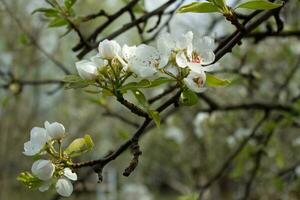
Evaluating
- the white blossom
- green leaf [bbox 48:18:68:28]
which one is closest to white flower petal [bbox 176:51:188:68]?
green leaf [bbox 48:18:68:28]

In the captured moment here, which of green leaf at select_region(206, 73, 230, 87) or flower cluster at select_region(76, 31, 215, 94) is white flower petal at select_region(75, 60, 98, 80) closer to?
flower cluster at select_region(76, 31, 215, 94)

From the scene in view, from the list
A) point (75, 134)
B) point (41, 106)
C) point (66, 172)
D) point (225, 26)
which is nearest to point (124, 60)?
point (66, 172)

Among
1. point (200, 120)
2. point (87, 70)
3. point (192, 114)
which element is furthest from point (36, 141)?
point (192, 114)

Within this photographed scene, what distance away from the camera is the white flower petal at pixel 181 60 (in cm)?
85

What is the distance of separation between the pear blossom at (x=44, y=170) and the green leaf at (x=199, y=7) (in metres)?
0.36

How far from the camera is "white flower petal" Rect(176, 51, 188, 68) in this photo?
0.85 m

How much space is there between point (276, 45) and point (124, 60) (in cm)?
516

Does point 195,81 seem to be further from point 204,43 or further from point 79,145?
point 79,145

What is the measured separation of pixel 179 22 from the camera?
5.84m

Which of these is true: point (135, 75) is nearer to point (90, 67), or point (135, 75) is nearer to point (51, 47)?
point (90, 67)

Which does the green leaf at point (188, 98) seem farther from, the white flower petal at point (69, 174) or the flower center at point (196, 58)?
the white flower petal at point (69, 174)

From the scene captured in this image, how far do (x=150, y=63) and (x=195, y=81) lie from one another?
0.09 metres

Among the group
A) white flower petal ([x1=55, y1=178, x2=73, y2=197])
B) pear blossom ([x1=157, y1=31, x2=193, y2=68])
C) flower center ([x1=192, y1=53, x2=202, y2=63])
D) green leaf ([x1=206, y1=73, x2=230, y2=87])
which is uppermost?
pear blossom ([x1=157, y1=31, x2=193, y2=68])

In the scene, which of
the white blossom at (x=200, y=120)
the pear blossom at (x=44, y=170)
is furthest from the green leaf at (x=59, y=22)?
the white blossom at (x=200, y=120)
